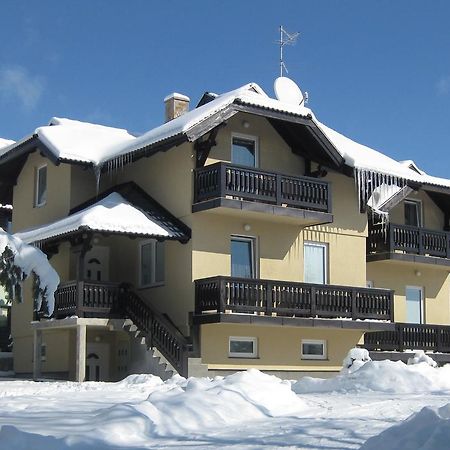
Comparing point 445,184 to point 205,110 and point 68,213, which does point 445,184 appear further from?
point 68,213

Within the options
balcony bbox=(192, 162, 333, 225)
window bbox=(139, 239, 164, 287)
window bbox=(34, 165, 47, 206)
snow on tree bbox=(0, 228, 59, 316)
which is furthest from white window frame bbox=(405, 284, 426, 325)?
snow on tree bbox=(0, 228, 59, 316)

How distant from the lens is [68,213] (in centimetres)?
2419

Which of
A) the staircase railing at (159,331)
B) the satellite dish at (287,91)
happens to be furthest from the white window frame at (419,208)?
the staircase railing at (159,331)

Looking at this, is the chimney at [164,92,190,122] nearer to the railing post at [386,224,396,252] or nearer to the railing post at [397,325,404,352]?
the railing post at [386,224,396,252]

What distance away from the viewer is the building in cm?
2064

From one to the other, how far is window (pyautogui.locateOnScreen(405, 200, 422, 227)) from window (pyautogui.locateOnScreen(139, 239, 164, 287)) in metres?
9.56

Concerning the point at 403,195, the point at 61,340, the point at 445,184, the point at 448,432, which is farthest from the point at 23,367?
the point at 448,432

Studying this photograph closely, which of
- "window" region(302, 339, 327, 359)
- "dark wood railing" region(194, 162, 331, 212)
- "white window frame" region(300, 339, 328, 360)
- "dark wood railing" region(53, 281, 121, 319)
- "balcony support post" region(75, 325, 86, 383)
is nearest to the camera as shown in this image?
"balcony support post" region(75, 325, 86, 383)

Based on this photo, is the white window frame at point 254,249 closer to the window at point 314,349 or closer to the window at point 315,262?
the window at point 315,262

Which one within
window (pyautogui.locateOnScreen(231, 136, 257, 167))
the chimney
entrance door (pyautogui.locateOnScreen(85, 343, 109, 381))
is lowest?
entrance door (pyautogui.locateOnScreen(85, 343, 109, 381))

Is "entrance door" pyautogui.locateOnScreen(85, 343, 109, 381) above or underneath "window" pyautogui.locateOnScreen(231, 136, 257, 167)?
underneath

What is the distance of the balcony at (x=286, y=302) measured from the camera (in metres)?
20.3

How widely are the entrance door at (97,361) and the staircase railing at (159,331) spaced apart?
235 cm

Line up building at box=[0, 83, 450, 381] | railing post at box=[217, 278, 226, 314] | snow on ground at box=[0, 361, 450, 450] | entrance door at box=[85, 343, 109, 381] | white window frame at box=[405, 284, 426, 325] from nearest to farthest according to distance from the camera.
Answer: snow on ground at box=[0, 361, 450, 450]
railing post at box=[217, 278, 226, 314]
building at box=[0, 83, 450, 381]
entrance door at box=[85, 343, 109, 381]
white window frame at box=[405, 284, 426, 325]
